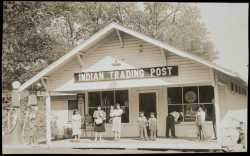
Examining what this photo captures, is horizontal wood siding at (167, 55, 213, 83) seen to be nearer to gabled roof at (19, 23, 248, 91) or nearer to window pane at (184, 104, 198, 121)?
gabled roof at (19, 23, 248, 91)

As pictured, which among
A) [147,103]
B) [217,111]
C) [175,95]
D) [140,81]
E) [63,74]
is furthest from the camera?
[147,103]

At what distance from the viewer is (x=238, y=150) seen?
1183cm

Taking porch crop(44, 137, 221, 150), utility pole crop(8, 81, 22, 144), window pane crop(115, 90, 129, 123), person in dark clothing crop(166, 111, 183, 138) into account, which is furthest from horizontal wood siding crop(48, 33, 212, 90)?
porch crop(44, 137, 221, 150)

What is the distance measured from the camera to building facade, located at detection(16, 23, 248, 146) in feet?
40.6

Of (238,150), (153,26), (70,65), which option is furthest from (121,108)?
(153,26)

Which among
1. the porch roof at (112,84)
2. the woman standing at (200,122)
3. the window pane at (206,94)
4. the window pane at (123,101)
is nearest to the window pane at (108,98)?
the window pane at (123,101)

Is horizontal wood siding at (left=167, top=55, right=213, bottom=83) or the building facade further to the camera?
the building facade

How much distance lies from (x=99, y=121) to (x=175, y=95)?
8.22ft

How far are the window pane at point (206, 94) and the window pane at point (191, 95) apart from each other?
0.16 metres

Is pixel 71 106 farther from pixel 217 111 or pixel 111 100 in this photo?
pixel 217 111

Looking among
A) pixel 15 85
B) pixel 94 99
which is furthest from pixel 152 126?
pixel 15 85

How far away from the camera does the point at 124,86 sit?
1291 centimetres

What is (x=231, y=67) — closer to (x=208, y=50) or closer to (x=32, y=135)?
(x=208, y=50)

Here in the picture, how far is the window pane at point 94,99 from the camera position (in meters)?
14.4
